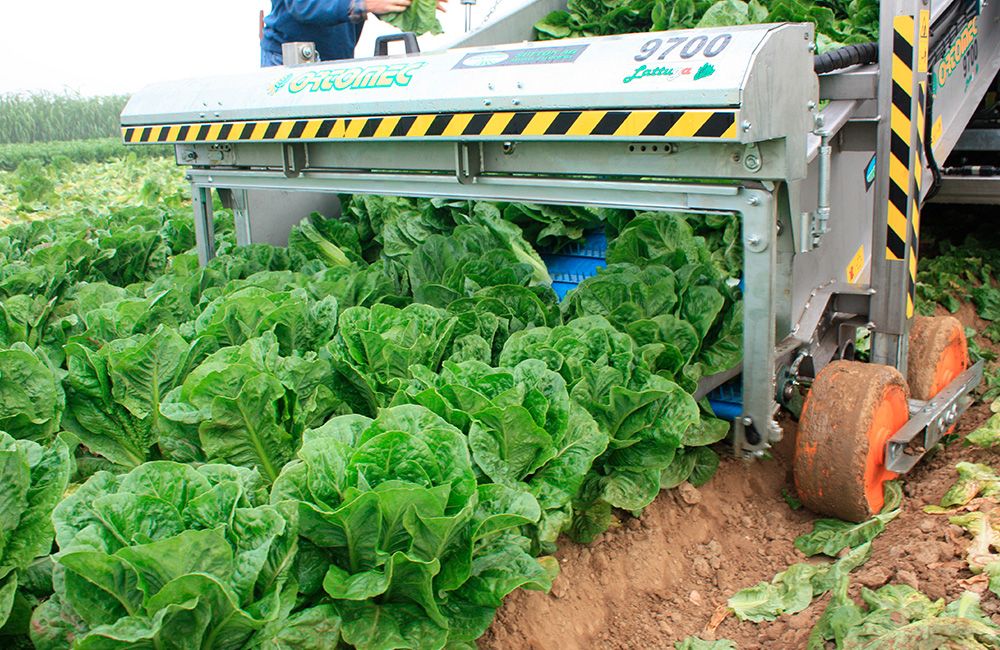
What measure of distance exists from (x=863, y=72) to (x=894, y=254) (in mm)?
670

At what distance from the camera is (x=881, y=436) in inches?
129

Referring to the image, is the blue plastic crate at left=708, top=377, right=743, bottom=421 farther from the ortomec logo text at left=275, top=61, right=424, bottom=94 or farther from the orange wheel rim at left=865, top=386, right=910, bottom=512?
the ortomec logo text at left=275, top=61, right=424, bottom=94

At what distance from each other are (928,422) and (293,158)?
270 centimetres

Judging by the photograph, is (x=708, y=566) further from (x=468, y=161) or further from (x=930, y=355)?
(x=468, y=161)

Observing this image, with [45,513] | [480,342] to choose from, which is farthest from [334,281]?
[45,513]

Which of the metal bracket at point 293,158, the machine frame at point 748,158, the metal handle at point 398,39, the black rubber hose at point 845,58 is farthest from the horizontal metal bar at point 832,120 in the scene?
the metal bracket at point 293,158

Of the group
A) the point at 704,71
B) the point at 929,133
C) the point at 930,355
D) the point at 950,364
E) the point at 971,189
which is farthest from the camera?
the point at 971,189

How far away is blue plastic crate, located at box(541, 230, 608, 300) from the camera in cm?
520

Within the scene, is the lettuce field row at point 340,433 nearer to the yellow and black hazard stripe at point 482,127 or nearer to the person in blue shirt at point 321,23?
the yellow and black hazard stripe at point 482,127

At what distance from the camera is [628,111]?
9.39 ft

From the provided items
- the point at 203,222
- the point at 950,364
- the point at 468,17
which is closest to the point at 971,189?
the point at 950,364

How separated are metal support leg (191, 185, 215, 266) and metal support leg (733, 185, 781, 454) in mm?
2775

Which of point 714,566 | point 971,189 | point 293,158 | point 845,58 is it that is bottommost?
point 714,566

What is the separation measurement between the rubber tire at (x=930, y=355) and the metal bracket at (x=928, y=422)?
5 centimetres
